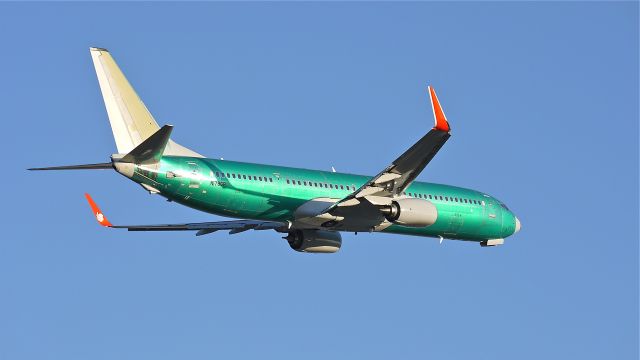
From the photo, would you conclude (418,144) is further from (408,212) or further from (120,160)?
(120,160)

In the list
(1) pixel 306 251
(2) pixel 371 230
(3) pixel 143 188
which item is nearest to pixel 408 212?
(2) pixel 371 230

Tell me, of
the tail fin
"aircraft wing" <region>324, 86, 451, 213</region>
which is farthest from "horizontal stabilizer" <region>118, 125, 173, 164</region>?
"aircraft wing" <region>324, 86, 451, 213</region>

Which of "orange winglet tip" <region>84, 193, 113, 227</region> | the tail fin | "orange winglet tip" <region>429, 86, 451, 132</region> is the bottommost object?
"orange winglet tip" <region>84, 193, 113, 227</region>

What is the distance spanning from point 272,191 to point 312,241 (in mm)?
5577

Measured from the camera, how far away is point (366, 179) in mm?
56406

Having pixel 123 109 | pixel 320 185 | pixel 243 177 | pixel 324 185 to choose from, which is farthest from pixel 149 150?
pixel 324 185

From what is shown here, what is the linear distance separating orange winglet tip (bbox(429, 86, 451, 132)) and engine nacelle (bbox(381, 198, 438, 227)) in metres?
5.99

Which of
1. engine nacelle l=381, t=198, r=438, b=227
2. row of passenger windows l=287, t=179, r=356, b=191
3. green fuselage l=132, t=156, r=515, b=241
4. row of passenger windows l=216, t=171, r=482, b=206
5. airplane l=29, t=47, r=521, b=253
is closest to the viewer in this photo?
airplane l=29, t=47, r=521, b=253

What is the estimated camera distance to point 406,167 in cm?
4975

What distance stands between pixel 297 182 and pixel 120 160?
8.06 m

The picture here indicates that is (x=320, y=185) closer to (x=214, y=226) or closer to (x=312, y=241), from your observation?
(x=312, y=241)

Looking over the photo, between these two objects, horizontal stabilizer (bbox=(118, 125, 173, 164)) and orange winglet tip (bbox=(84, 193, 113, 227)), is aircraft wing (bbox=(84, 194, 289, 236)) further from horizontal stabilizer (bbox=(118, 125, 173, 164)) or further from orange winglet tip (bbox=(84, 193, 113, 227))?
horizontal stabilizer (bbox=(118, 125, 173, 164))

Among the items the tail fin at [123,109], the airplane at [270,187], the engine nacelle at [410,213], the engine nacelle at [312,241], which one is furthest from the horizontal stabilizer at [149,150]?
the engine nacelle at [312,241]

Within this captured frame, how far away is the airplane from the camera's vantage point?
1907 inches
